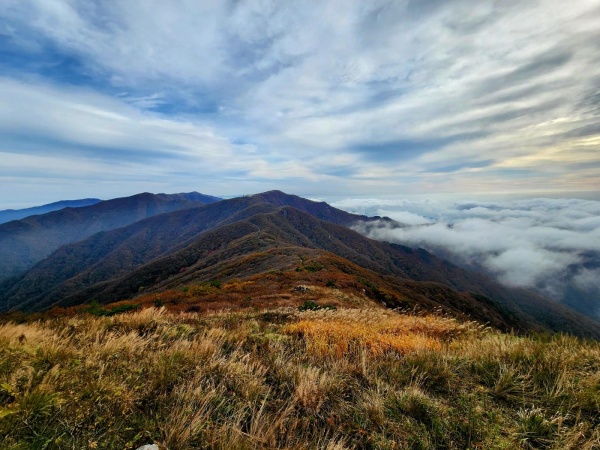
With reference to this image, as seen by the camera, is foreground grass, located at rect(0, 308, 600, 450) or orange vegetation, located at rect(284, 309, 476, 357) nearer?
foreground grass, located at rect(0, 308, 600, 450)

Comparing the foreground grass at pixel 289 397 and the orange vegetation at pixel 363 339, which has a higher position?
the foreground grass at pixel 289 397

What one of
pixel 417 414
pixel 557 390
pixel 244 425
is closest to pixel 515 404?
pixel 557 390

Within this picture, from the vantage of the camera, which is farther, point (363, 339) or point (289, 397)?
point (363, 339)

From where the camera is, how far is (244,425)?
9.23ft

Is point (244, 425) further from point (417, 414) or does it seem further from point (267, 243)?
point (267, 243)

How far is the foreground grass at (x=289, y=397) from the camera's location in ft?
7.96

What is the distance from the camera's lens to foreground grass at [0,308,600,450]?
2.43 meters

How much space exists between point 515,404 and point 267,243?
82.8 m

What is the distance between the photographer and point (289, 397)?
3287 mm

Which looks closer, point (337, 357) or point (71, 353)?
point (71, 353)

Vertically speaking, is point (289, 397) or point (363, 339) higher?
point (289, 397)

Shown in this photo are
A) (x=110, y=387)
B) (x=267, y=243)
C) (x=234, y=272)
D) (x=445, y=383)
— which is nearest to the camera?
(x=110, y=387)

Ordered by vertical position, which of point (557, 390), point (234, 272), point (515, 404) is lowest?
point (234, 272)

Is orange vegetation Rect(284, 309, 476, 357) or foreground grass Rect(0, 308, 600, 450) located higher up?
foreground grass Rect(0, 308, 600, 450)
